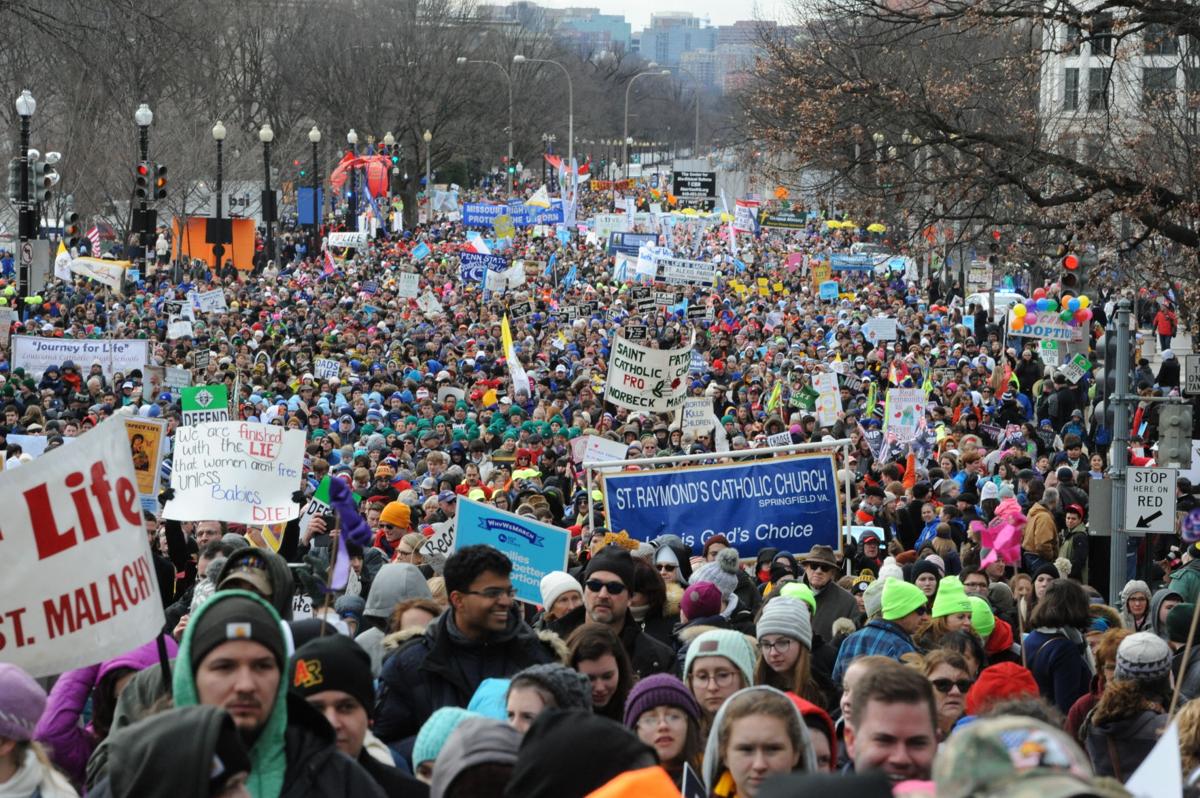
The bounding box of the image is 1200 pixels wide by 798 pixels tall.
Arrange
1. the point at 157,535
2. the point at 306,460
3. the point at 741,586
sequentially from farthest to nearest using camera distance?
the point at 306,460, the point at 157,535, the point at 741,586

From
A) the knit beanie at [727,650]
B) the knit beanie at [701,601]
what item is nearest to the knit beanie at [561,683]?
the knit beanie at [727,650]

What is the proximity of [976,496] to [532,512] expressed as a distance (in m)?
4.68

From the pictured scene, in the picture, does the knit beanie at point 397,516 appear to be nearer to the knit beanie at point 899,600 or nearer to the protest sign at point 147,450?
the protest sign at point 147,450

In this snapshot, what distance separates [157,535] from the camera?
12.5 metres

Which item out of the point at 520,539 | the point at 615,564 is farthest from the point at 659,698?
the point at 520,539

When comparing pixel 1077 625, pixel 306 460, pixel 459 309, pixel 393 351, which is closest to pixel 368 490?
pixel 306 460

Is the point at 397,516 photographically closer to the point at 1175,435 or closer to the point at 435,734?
the point at 1175,435

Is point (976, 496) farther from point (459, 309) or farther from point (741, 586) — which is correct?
point (459, 309)

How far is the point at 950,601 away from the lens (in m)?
8.47

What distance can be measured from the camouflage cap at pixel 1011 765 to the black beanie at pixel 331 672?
2278 mm

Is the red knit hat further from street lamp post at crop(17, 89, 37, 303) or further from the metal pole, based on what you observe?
street lamp post at crop(17, 89, 37, 303)

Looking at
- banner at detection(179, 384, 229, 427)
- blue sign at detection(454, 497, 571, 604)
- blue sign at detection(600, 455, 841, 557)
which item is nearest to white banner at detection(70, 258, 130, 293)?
banner at detection(179, 384, 229, 427)

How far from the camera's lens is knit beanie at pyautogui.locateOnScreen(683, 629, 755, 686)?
593 centimetres

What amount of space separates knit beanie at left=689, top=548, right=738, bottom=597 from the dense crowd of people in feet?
0.06
